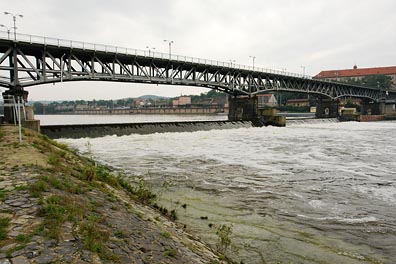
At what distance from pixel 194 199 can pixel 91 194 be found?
4136 mm

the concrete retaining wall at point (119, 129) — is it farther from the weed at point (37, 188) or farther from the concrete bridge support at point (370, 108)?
the concrete bridge support at point (370, 108)

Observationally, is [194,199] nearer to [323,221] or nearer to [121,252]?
[323,221]

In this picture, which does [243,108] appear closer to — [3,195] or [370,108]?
[3,195]

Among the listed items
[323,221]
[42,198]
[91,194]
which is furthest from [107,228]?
[323,221]

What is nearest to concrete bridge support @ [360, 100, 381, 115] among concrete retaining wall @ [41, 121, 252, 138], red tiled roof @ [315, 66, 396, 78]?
red tiled roof @ [315, 66, 396, 78]

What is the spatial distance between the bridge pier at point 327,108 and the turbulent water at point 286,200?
70.3 meters

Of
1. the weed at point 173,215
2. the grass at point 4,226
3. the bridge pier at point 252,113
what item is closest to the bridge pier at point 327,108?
the bridge pier at point 252,113

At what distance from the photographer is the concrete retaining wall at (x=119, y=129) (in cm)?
2951

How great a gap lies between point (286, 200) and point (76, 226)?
26.1 ft

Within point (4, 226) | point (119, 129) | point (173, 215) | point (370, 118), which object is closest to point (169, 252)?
point (4, 226)

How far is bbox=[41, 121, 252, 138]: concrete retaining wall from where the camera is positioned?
29.5m

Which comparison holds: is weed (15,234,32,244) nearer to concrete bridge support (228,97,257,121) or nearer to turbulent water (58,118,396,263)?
turbulent water (58,118,396,263)

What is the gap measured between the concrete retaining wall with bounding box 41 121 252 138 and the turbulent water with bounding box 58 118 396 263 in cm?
1081

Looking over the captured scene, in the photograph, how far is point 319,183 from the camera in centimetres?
1347
